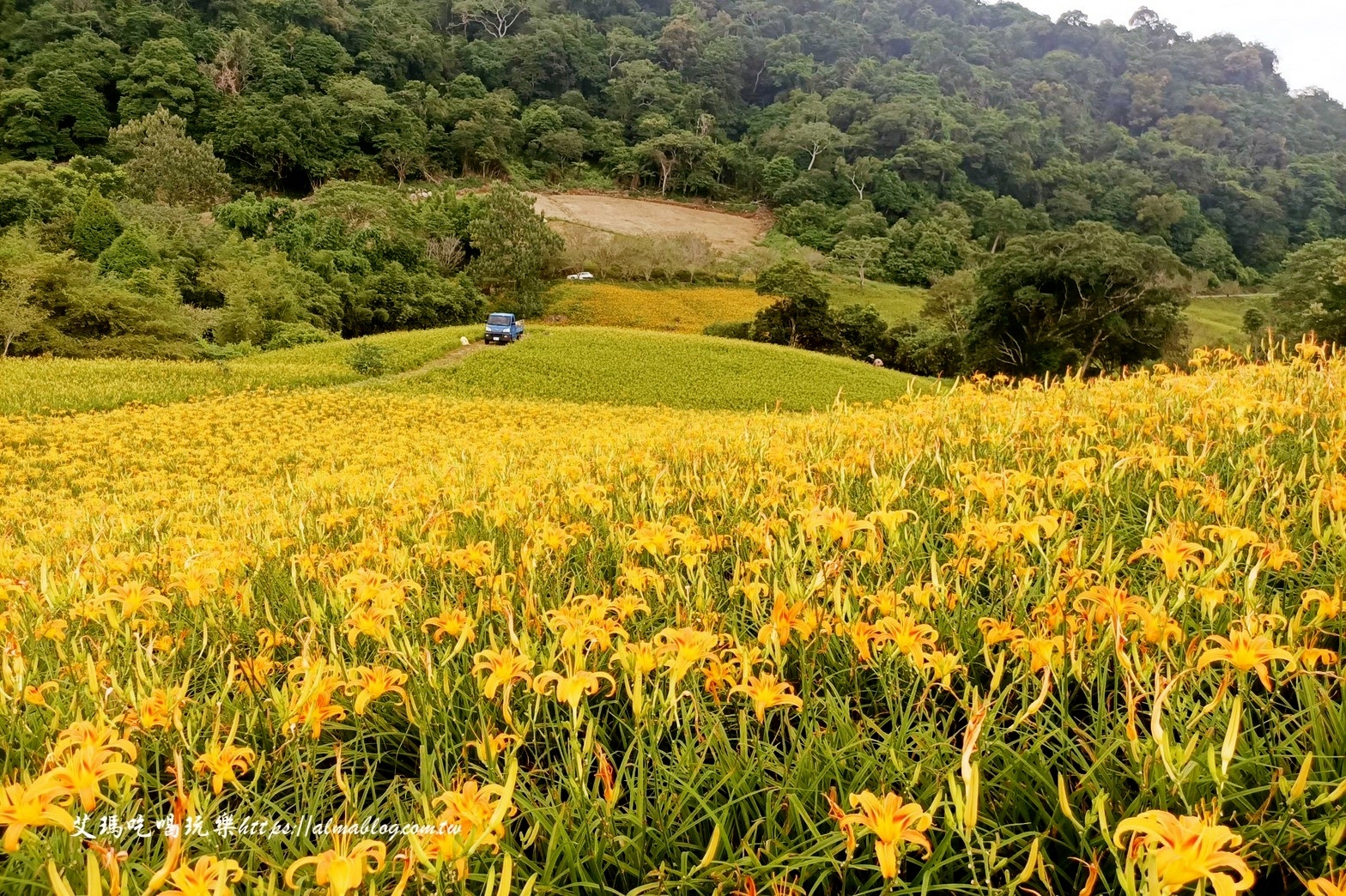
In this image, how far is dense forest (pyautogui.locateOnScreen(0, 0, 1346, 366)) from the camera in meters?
38.2

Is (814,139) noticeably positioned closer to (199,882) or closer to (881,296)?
(881,296)

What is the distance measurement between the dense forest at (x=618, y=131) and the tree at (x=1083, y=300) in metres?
17.9

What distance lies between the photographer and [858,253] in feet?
194

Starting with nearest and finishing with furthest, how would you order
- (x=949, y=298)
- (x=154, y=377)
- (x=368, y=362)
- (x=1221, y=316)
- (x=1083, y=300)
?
(x=154, y=377) < (x=368, y=362) < (x=1083, y=300) < (x=949, y=298) < (x=1221, y=316)

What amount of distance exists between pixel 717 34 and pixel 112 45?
271ft

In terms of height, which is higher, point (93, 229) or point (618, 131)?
point (618, 131)

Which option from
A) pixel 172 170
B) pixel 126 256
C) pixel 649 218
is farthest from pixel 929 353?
pixel 172 170

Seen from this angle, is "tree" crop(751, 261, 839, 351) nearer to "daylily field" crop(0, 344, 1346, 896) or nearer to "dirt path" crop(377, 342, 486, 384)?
"dirt path" crop(377, 342, 486, 384)

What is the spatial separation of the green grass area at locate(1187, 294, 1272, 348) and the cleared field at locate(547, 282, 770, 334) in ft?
86.4

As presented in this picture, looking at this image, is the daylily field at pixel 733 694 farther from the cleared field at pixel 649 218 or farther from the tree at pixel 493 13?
the tree at pixel 493 13

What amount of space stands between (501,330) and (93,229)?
17464 mm

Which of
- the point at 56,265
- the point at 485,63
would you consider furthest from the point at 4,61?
the point at 56,265

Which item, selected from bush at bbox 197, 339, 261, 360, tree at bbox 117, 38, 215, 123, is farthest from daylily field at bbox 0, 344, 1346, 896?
tree at bbox 117, 38, 215, 123

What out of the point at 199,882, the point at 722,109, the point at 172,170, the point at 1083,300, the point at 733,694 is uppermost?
the point at 722,109
